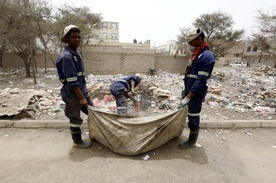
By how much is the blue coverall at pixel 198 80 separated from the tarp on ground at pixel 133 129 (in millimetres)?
157

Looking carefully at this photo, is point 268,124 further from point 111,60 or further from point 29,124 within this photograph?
point 111,60

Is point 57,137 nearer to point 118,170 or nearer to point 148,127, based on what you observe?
point 118,170

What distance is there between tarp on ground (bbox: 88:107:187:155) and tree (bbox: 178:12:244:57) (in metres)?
15.8

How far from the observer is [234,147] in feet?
8.55

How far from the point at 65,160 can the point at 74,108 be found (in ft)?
2.43

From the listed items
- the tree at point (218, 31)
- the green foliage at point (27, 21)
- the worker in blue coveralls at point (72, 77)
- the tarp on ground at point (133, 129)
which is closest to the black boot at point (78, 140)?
the worker in blue coveralls at point (72, 77)

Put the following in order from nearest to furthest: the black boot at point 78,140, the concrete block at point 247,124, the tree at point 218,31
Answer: the black boot at point 78,140 → the concrete block at point 247,124 → the tree at point 218,31

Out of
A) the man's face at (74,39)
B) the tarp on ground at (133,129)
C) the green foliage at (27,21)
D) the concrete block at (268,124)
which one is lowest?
the concrete block at (268,124)

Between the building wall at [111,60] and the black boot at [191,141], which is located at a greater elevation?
the building wall at [111,60]

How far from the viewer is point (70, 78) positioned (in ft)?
6.47

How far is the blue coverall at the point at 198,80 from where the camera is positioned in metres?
2.07

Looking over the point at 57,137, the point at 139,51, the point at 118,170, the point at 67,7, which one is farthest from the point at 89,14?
the point at 118,170

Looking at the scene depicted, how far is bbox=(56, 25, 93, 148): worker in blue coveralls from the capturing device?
1976 millimetres

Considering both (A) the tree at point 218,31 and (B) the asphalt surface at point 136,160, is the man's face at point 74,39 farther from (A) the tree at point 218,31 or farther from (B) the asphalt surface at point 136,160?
(A) the tree at point 218,31
